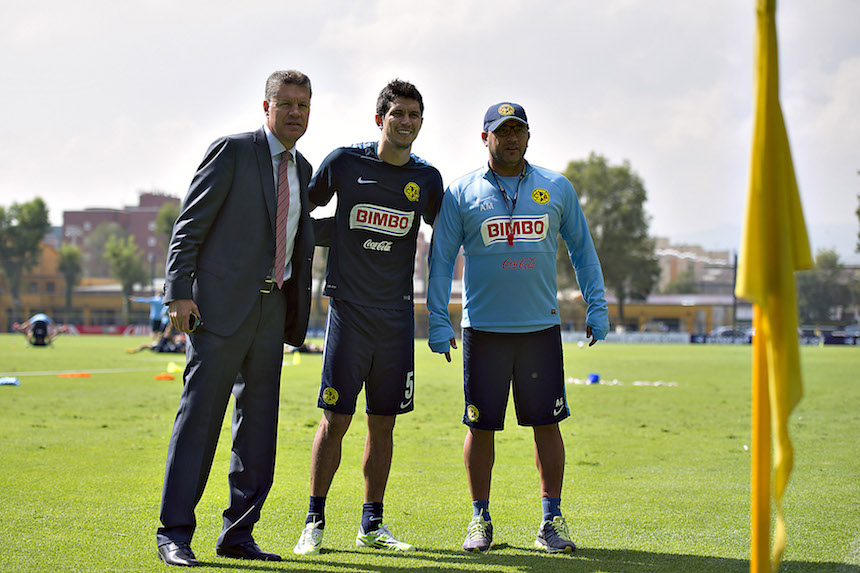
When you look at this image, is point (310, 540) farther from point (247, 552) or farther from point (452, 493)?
point (452, 493)

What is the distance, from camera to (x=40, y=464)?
6836 mm

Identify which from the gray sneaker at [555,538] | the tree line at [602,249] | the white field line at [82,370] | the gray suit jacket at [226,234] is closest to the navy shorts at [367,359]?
the gray suit jacket at [226,234]

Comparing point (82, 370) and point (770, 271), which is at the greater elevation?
point (770, 271)

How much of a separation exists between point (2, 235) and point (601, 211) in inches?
2590

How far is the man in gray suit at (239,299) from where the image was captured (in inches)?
166

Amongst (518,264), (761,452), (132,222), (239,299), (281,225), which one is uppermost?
(132,222)

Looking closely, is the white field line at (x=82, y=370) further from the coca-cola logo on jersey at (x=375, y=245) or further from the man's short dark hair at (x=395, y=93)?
the man's short dark hair at (x=395, y=93)

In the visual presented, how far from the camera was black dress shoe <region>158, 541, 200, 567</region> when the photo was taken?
12.9 ft

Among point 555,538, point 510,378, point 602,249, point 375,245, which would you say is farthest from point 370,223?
point 602,249

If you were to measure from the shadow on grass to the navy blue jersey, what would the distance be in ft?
4.45

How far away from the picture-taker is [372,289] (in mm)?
4777

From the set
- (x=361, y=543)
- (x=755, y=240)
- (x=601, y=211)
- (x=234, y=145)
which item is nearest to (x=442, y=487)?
(x=361, y=543)

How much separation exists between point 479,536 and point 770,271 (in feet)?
8.21

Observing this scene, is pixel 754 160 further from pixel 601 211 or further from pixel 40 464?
pixel 601 211
